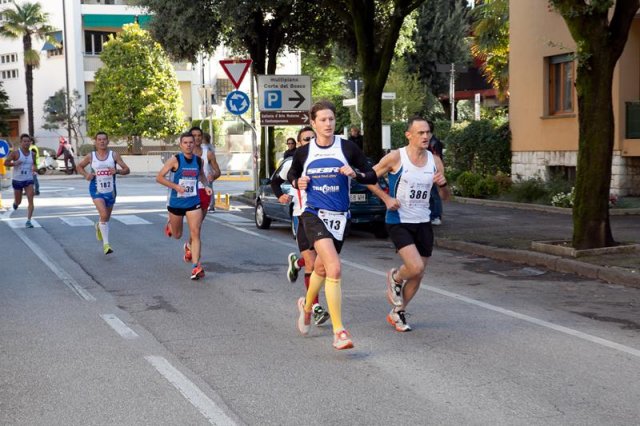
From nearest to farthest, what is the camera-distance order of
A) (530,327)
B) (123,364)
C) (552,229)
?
(123,364), (530,327), (552,229)

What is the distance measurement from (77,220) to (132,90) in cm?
3445

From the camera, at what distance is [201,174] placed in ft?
40.0

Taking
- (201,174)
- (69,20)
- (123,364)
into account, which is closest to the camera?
(123,364)

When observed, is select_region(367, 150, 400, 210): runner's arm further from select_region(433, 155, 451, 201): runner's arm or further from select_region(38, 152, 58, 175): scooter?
select_region(38, 152, 58, 175): scooter

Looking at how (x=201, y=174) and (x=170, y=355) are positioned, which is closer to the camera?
(x=170, y=355)

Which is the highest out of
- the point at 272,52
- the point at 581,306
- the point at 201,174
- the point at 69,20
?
the point at 69,20

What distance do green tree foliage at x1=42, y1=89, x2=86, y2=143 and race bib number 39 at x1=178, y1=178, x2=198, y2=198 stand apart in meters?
49.5

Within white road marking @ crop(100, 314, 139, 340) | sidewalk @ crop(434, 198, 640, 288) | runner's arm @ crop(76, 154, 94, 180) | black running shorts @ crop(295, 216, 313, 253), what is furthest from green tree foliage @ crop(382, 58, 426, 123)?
black running shorts @ crop(295, 216, 313, 253)

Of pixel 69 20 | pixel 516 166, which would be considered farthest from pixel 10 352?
pixel 69 20

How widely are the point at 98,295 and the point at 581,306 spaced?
16.9 feet

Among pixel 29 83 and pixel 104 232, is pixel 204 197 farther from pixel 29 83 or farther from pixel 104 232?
pixel 29 83

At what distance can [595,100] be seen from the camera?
41.3 feet

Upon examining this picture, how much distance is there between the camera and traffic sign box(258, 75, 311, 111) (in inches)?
947

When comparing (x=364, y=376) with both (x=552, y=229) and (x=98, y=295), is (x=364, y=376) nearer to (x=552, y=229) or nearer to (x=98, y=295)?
(x=98, y=295)
